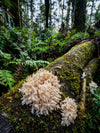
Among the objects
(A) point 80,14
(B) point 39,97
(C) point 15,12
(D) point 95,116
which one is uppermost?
(A) point 80,14

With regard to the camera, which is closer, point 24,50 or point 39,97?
point 39,97

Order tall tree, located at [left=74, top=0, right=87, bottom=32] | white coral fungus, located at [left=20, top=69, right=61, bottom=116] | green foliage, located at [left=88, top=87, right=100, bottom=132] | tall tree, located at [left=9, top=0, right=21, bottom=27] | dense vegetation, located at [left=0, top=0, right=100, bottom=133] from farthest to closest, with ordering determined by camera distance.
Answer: tall tree, located at [left=74, top=0, right=87, bottom=32] → tall tree, located at [left=9, top=0, right=21, bottom=27] → dense vegetation, located at [left=0, top=0, right=100, bottom=133] → green foliage, located at [left=88, top=87, right=100, bottom=132] → white coral fungus, located at [left=20, top=69, right=61, bottom=116]

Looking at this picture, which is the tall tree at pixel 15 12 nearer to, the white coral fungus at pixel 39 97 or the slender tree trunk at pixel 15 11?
the slender tree trunk at pixel 15 11

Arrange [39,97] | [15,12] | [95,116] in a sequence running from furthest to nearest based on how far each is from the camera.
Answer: [15,12], [95,116], [39,97]

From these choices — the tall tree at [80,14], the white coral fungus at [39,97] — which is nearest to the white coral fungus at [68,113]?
the white coral fungus at [39,97]

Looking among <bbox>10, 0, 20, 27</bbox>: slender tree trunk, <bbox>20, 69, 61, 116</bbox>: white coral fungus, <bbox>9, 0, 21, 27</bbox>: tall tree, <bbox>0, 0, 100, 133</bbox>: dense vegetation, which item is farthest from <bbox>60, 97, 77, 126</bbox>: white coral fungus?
<bbox>10, 0, 20, 27</bbox>: slender tree trunk

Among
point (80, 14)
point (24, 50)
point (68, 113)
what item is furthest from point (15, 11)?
point (68, 113)

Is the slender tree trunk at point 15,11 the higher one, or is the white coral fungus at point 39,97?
the slender tree trunk at point 15,11

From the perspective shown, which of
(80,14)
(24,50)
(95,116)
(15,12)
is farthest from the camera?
(80,14)

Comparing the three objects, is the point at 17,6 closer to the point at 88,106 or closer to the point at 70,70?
the point at 70,70

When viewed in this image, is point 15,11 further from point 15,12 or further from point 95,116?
point 95,116

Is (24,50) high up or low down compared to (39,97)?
up

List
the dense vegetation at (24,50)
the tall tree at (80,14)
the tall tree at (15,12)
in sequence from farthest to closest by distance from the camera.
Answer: the tall tree at (80,14) → the tall tree at (15,12) → the dense vegetation at (24,50)

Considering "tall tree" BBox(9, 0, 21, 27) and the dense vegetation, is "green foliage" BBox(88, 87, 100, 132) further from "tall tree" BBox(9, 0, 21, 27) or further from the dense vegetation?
"tall tree" BBox(9, 0, 21, 27)
